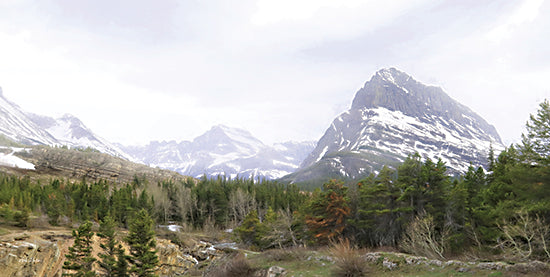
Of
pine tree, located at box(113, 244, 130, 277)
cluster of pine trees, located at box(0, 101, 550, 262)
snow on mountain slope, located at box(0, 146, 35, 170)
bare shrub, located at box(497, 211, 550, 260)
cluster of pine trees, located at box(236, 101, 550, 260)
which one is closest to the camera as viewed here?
bare shrub, located at box(497, 211, 550, 260)

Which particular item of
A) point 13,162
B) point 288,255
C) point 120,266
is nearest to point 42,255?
point 120,266

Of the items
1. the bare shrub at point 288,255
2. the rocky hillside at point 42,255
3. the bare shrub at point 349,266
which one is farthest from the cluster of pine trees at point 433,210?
the bare shrub at point 288,255

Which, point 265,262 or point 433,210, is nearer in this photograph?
point 265,262

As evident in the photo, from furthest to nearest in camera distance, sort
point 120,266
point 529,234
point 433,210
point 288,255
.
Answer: point 433,210 → point 288,255 → point 120,266 → point 529,234

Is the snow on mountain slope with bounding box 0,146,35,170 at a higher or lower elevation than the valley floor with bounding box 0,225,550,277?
higher

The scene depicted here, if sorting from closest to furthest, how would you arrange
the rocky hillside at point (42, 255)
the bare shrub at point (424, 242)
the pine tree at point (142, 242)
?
the bare shrub at point (424, 242) → the pine tree at point (142, 242) → the rocky hillside at point (42, 255)

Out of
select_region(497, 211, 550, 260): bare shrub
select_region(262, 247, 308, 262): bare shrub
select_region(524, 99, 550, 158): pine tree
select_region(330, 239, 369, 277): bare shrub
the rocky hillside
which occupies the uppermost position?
select_region(524, 99, 550, 158): pine tree

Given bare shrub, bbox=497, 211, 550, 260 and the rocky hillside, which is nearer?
bare shrub, bbox=497, 211, 550, 260

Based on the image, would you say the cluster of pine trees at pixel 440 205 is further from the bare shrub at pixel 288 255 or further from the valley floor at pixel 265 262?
the bare shrub at pixel 288 255

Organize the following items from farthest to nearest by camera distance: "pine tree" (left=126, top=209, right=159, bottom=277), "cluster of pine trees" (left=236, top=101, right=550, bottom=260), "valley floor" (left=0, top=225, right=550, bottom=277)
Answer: "pine tree" (left=126, top=209, right=159, bottom=277) < "cluster of pine trees" (left=236, top=101, right=550, bottom=260) < "valley floor" (left=0, top=225, right=550, bottom=277)

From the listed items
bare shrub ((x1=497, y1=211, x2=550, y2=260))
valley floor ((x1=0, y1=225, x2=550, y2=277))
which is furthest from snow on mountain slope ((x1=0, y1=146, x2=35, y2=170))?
bare shrub ((x1=497, y1=211, x2=550, y2=260))

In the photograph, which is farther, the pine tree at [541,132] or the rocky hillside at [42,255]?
the rocky hillside at [42,255]

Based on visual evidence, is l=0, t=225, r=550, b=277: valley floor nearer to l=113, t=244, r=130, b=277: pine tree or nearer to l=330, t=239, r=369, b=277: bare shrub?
l=330, t=239, r=369, b=277: bare shrub

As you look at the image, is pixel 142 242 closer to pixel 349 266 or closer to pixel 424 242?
pixel 349 266
